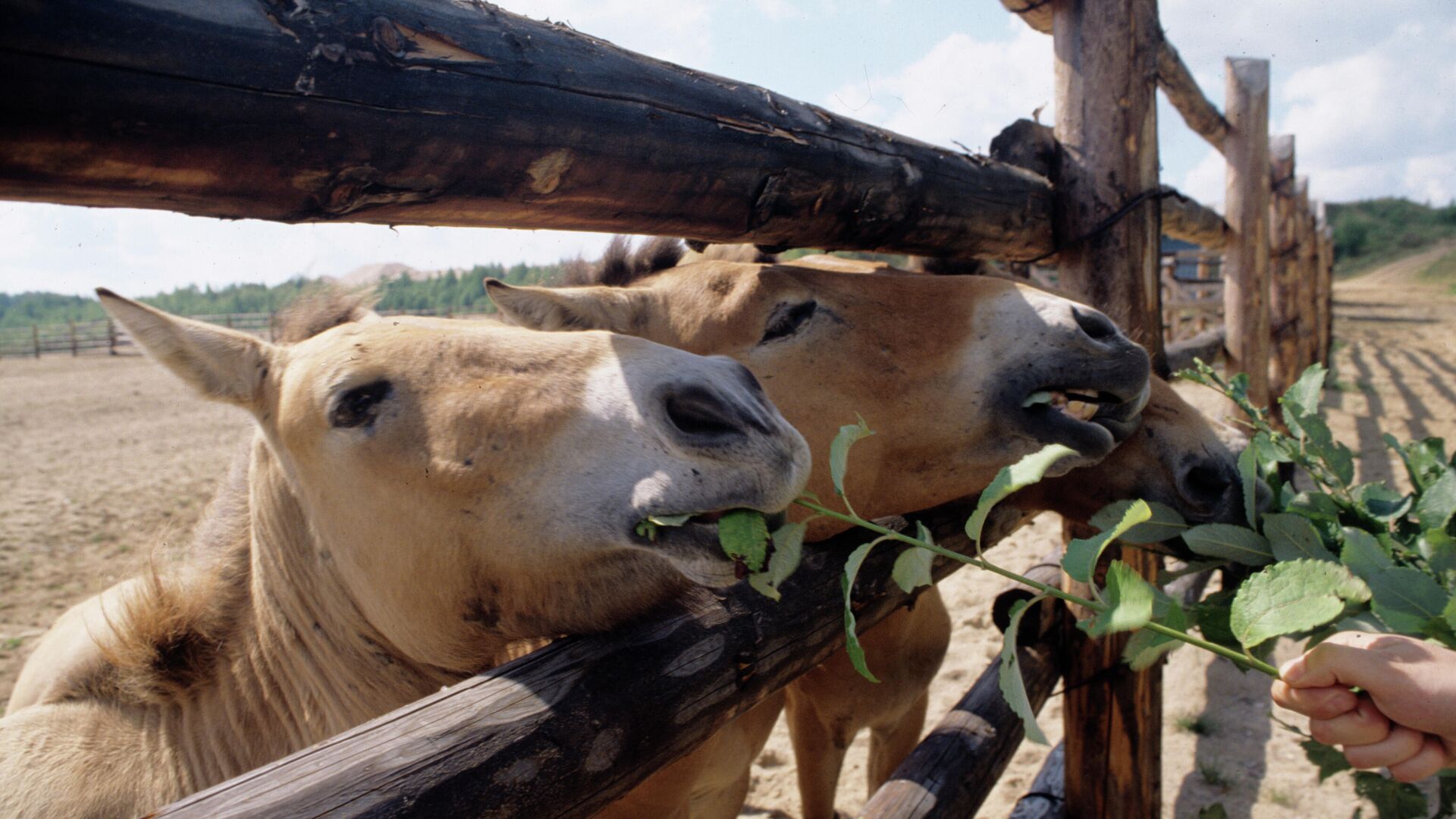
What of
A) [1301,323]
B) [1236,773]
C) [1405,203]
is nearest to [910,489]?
[1236,773]

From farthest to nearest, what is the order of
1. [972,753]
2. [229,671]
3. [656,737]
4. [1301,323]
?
1. [1301,323]
2. [972,753]
3. [229,671]
4. [656,737]

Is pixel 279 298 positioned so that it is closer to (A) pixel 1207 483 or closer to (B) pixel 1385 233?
(A) pixel 1207 483

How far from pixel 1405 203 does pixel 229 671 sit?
76256 mm

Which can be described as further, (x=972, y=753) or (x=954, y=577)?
(x=954, y=577)

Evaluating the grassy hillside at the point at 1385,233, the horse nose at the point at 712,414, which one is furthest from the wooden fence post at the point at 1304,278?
the grassy hillside at the point at 1385,233

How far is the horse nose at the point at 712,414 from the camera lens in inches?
51.1

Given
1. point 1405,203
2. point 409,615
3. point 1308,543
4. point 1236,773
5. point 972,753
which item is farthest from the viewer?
point 1405,203

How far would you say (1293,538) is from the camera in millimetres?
1782

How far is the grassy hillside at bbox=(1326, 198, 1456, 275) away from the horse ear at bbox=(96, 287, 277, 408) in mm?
58041

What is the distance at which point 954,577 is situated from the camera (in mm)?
5852

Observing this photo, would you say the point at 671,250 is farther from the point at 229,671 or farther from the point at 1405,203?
the point at 1405,203

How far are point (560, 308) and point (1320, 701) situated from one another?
1668 millimetres

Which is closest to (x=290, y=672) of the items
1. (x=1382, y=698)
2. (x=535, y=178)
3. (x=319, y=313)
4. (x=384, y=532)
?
(x=384, y=532)

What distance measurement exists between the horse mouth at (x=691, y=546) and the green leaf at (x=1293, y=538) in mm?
1272
